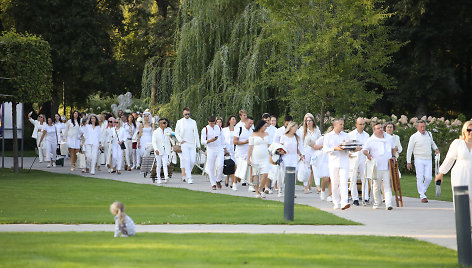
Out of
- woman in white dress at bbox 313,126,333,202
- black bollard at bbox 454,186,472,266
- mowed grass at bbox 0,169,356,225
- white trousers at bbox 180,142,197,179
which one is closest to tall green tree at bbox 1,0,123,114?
white trousers at bbox 180,142,197,179

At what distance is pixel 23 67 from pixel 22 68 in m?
0.06

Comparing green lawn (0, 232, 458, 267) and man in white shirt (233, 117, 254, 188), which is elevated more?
man in white shirt (233, 117, 254, 188)

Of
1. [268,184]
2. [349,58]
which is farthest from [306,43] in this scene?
[268,184]

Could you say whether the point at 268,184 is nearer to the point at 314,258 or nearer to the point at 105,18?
the point at 314,258

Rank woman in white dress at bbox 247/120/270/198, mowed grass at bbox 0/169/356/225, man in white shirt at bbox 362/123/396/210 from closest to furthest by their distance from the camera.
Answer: mowed grass at bbox 0/169/356/225, man in white shirt at bbox 362/123/396/210, woman in white dress at bbox 247/120/270/198

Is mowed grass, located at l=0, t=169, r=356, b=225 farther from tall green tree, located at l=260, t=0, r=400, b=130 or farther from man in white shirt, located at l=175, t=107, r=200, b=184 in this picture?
tall green tree, located at l=260, t=0, r=400, b=130

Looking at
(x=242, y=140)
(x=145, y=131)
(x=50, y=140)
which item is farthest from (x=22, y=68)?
(x=242, y=140)

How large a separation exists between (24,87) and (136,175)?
A: 488 cm

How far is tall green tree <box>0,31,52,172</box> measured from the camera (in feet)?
88.5

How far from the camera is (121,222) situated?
37.4 feet

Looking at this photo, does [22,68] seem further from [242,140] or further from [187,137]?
[242,140]

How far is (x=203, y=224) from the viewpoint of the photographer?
13484 mm

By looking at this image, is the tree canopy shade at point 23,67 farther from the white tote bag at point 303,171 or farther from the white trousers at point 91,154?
the white tote bag at point 303,171

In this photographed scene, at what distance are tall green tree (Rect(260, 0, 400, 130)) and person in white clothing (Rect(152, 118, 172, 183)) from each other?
210 inches
